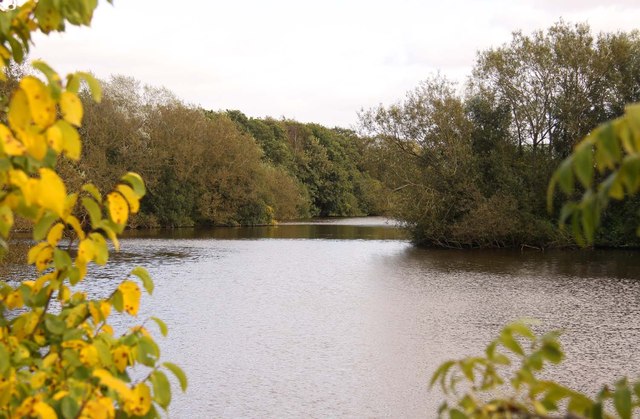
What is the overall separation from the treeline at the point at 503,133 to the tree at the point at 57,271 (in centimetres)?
2479

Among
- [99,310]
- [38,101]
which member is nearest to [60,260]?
[99,310]

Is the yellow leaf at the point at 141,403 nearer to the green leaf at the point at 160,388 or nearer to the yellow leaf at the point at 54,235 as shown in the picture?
the green leaf at the point at 160,388

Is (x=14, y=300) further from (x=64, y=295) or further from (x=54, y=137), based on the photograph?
(x=54, y=137)

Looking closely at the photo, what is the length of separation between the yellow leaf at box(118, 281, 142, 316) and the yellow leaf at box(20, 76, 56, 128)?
74 centimetres

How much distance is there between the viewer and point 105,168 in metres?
38.1

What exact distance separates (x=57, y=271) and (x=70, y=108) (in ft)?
2.44

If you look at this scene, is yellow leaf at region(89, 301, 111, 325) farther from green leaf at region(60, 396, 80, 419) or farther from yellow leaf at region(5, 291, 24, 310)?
green leaf at region(60, 396, 80, 419)

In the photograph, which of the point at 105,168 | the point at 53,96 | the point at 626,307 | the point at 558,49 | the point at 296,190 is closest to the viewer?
the point at 53,96

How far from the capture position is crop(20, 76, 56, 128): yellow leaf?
1.39 m

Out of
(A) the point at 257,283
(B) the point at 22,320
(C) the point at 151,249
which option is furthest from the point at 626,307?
(C) the point at 151,249

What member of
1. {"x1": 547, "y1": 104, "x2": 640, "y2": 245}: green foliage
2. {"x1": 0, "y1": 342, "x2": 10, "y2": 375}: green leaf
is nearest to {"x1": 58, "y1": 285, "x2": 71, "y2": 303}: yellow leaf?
{"x1": 0, "y1": 342, "x2": 10, "y2": 375}: green leaf

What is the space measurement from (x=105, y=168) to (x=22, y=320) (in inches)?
1487

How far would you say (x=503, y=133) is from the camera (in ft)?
93.7

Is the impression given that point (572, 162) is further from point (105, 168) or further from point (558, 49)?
point (105, 168)
